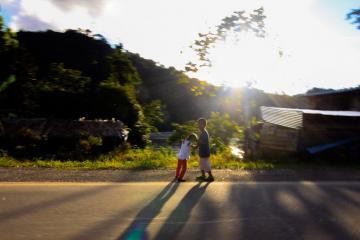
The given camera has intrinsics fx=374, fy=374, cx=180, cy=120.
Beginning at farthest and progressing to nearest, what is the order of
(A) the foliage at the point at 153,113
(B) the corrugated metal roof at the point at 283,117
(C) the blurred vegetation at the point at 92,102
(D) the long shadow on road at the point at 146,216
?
(A) the foliage at the point at 153,113
(C) the blurred vegetation at the point at 92,102
(B) the corrugated metal roof at the point at 283,117
(D) the long shadow on road at the point at 146,216

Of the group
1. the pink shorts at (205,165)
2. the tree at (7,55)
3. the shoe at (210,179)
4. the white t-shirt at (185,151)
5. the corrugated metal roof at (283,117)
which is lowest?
the shoe at (210,179)

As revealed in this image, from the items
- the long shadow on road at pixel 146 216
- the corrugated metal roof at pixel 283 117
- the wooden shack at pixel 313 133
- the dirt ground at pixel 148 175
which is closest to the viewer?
the long shadow on road at pixel 146 216

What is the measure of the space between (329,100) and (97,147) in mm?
→ 18512

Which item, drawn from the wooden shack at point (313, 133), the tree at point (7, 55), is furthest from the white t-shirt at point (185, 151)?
the tree at point (7, 55)

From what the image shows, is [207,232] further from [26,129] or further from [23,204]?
[26,129]

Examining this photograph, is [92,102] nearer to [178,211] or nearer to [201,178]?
[201,178]

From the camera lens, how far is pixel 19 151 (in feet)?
51.4

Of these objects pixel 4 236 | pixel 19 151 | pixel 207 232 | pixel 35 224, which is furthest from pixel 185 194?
pixel 19 151

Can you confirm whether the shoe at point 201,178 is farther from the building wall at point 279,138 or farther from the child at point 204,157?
the building wall at point 279,138

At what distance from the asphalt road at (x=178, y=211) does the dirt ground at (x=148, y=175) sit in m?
0.67

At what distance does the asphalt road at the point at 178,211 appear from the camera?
5.75m

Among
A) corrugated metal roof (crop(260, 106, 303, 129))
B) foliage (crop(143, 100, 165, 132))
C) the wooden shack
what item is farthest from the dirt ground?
foliage (crop(143, 100, 165, 132))

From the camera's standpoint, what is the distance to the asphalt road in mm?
5746

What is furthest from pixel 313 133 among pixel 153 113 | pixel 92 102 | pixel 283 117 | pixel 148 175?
pixel 92 102
